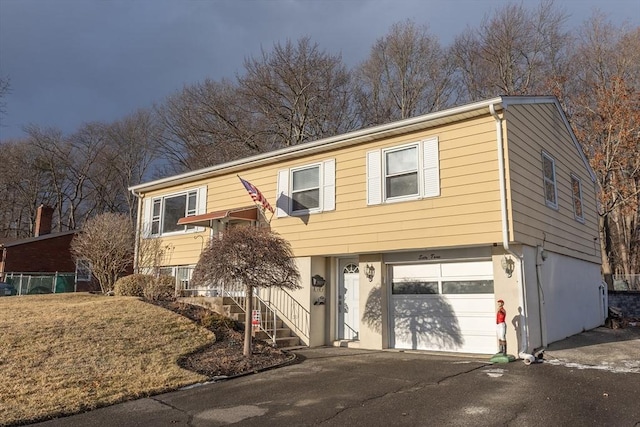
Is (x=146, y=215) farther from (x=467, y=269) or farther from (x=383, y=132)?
(x=467, y=269)

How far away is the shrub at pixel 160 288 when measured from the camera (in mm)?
12852

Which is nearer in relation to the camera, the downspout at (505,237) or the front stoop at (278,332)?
the downspout at (505,237)

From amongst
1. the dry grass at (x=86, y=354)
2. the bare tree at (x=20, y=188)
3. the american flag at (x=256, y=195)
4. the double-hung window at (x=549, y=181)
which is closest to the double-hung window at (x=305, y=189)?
the american flag at (x=256, y=195)

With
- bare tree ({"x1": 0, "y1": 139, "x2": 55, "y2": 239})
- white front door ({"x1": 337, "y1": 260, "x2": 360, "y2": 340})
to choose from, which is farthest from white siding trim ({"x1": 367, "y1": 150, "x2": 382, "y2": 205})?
bare tree ({"x1": 0, "y1": 139, "x2": 55, "y2": 239})

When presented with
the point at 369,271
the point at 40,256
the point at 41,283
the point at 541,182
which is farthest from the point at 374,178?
the point at 40,256

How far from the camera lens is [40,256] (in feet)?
86.2

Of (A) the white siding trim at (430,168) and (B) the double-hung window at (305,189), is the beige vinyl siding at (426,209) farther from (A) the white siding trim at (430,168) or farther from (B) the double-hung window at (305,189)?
(B) the double-hung window at (305,189)

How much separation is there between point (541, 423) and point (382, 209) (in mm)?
6134

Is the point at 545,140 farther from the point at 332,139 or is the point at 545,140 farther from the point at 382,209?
the point at 332,139

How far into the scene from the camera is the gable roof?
9375mm

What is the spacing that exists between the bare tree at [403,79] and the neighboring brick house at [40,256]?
60.8 ft

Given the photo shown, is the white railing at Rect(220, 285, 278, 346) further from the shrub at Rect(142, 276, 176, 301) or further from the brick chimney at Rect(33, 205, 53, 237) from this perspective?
the brick chimney at Rect(33, 205, 53, 237)

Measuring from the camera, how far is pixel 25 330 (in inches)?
354

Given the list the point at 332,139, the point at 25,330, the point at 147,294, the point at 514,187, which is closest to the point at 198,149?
the point at 147,294
